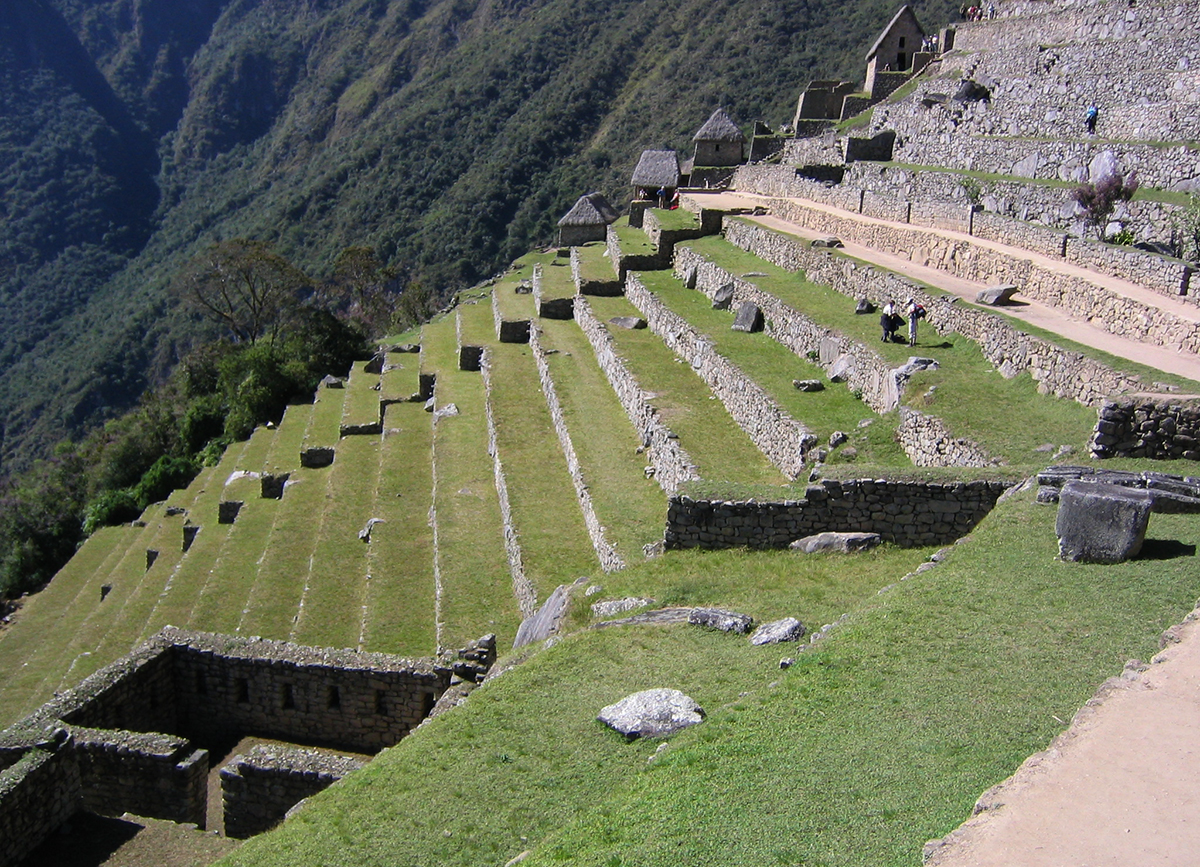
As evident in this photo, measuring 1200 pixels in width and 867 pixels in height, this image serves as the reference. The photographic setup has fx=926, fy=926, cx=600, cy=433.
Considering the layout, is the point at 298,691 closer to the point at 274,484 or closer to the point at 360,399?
the point at 274,484

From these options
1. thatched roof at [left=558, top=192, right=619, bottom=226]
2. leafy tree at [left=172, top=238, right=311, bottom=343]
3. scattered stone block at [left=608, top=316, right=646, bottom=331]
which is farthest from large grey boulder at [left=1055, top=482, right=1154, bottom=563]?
leafy tree at [left=172, top=238, right=311, bottom=343]

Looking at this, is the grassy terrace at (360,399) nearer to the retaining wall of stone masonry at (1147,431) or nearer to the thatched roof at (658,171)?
the thatched roof at (658,171)

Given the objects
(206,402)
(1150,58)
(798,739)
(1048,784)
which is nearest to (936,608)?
(798,739)

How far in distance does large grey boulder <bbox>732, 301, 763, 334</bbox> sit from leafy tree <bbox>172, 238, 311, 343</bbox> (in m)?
27.0

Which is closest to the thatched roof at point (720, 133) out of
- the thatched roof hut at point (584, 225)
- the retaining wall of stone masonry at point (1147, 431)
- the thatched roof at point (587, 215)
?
the thatched roof at point (587, 215)

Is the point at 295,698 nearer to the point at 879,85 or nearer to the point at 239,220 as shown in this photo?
the point at 879,85

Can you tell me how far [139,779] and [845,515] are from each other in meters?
7.76

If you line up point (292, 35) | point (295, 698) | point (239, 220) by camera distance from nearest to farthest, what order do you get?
point (295, 698) < point (239, 220) < point (292, 35)

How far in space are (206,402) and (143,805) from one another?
2804 cm

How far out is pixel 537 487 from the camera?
14.9 m

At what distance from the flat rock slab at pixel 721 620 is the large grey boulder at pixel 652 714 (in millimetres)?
1048

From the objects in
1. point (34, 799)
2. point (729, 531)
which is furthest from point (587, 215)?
point (34, 799)

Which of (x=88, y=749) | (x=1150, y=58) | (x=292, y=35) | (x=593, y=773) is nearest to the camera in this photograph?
(x=593, y=773)

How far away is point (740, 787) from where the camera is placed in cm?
505
